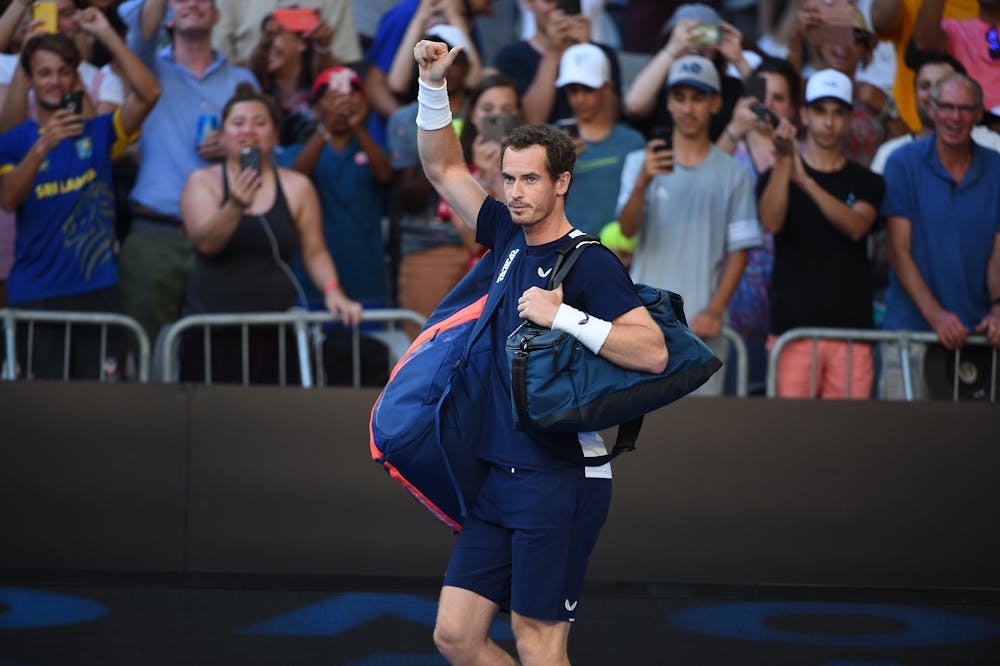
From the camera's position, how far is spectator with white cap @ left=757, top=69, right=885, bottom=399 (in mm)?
7508

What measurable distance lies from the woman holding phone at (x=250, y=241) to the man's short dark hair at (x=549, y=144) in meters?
3.11

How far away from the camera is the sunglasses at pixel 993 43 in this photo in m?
8.42

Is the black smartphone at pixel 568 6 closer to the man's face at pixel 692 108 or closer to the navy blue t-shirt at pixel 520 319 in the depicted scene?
the man's face at pixel 692 108

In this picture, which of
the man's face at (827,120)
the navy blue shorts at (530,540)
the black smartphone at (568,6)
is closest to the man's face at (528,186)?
the navy blue shorts at (530,540)

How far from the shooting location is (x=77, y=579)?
6719 millimetres

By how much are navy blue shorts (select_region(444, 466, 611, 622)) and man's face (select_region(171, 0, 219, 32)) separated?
4.89 meters

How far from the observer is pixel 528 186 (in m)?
4.40

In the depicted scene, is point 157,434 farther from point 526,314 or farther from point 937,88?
point 937,88

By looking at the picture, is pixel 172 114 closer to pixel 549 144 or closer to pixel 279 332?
pixel 279 332

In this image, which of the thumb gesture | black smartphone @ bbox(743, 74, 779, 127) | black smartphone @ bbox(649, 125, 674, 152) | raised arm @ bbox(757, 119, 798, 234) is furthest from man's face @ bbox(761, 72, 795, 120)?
the thumb gesture

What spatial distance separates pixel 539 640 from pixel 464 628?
245 millimetres

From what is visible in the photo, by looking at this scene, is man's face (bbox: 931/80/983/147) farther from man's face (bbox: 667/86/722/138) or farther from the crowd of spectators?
man's face (bbox: 667/86/722/138)

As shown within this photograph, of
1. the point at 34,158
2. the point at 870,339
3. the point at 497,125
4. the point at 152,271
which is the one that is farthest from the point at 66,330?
the point at 870,339

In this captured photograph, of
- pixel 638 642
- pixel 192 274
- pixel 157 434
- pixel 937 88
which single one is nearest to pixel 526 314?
pixel 638 642
